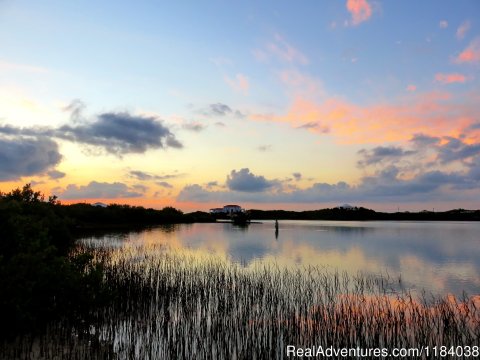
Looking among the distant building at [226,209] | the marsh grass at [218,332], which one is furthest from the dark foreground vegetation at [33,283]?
the distant building at [226,209]

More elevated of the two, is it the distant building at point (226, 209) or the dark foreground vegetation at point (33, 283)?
the distant building at point (226, 209)

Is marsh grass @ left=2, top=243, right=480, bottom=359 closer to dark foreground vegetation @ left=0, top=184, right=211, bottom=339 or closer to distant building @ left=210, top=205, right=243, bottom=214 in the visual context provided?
dark foreground vegetation @ left=0, top=184, right=211, bottom=339

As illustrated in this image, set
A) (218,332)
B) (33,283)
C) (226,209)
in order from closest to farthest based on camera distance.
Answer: (33,283)
(218,332)
(226,209)

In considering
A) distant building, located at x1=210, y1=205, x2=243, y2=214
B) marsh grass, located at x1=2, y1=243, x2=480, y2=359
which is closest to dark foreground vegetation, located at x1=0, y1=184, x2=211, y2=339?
marsh grass, located at x1=2, y1=243, x2=480, y2=359

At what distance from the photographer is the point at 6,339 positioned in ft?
27.9

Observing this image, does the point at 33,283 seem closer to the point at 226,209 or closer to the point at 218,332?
the point at 218,332

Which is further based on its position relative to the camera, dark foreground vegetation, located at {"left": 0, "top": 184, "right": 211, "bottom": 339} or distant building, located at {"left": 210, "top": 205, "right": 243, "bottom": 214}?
distant building, located at {"left": 210, "top": 205, "right": 243, "bottom": 214}

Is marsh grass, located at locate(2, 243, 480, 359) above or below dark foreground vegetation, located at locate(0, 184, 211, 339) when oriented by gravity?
below

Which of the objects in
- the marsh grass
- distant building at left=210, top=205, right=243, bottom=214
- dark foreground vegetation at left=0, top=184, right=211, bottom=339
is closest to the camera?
dark foreground vegetation at left=0, top=184, right=211, bottom=339

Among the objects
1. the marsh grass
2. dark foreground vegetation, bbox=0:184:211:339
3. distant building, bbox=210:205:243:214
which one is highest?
distant building, bbox=210:205:243:214

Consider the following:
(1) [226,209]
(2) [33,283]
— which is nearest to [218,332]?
(2) [33,283]

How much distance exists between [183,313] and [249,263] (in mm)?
16462

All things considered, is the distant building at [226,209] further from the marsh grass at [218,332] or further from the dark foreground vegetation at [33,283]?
the dark foreground vegetation at [33,283]

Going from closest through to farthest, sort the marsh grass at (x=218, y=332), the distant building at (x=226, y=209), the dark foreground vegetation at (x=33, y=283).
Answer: the dark foreground vegetation at (x=33, y=283), the marsh grass at (x=218, y=332), the distant building at (x=226, y=209)
